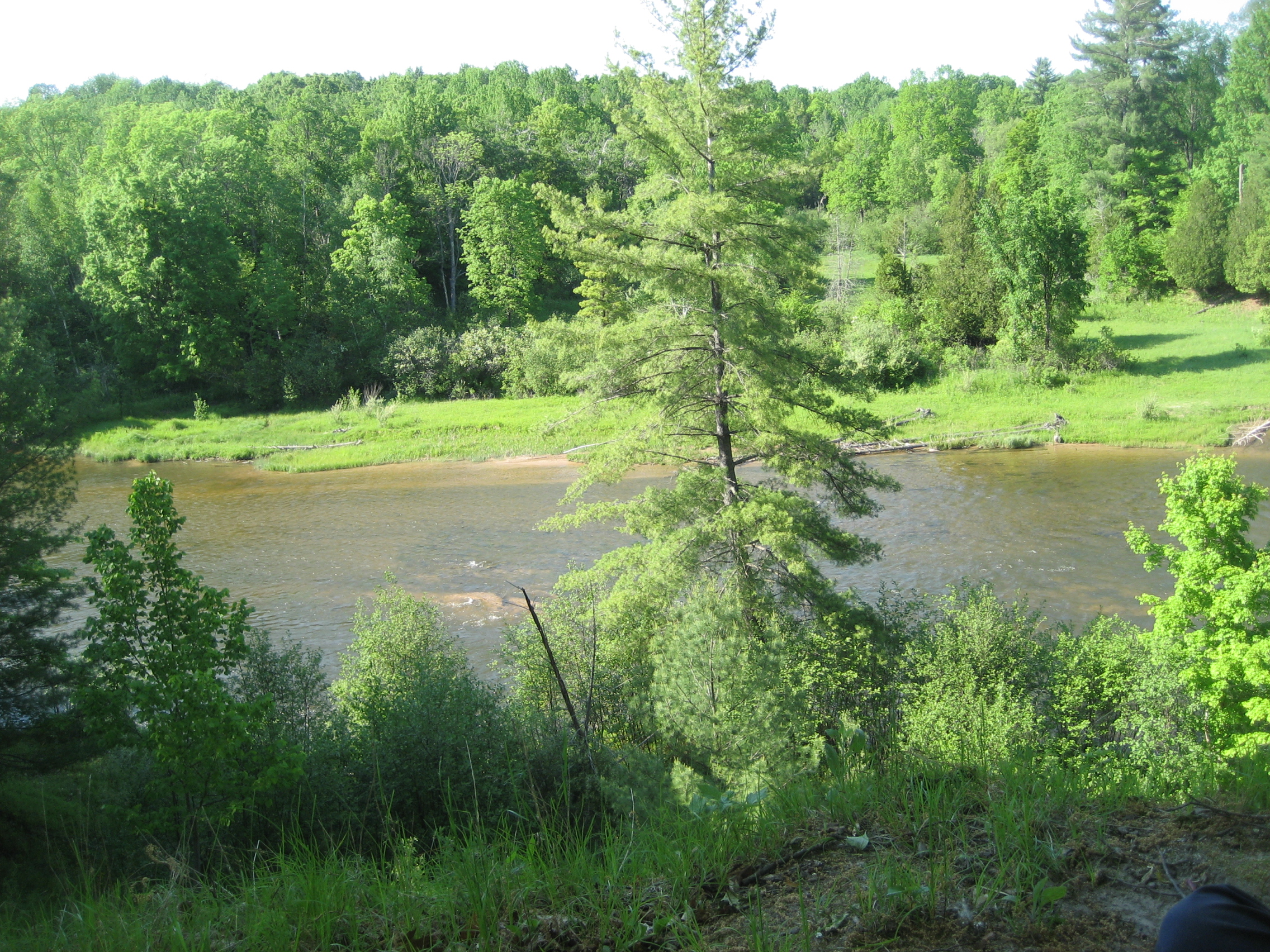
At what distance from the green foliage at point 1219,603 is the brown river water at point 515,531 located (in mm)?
5530

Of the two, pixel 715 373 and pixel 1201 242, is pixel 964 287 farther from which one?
pixel 715 373

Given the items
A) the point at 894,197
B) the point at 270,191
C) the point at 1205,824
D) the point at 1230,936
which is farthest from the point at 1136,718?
the point at 894,197

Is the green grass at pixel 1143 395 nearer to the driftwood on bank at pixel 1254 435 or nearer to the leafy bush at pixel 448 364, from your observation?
the driftwood on bank at pixel 1254 435

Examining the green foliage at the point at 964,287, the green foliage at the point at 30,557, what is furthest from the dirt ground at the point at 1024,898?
the green foliage at the point at 964,287

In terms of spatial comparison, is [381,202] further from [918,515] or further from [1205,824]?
[1205,824]

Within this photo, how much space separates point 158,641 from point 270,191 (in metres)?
54.0

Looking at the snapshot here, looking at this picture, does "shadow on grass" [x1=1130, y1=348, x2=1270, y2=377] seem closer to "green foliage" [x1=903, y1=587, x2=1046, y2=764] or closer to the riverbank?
the riverbank

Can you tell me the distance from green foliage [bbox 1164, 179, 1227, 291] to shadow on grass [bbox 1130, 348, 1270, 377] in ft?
34.8

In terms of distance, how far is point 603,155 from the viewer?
6512cm

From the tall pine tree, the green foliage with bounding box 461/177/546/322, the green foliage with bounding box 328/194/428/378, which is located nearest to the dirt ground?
the tall pine tree

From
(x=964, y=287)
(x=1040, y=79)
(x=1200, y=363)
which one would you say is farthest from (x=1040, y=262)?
(x=1040, y=79)

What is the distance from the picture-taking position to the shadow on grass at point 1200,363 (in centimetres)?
3788

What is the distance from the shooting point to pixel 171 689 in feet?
27.7

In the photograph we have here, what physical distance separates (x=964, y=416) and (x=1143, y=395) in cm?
744
